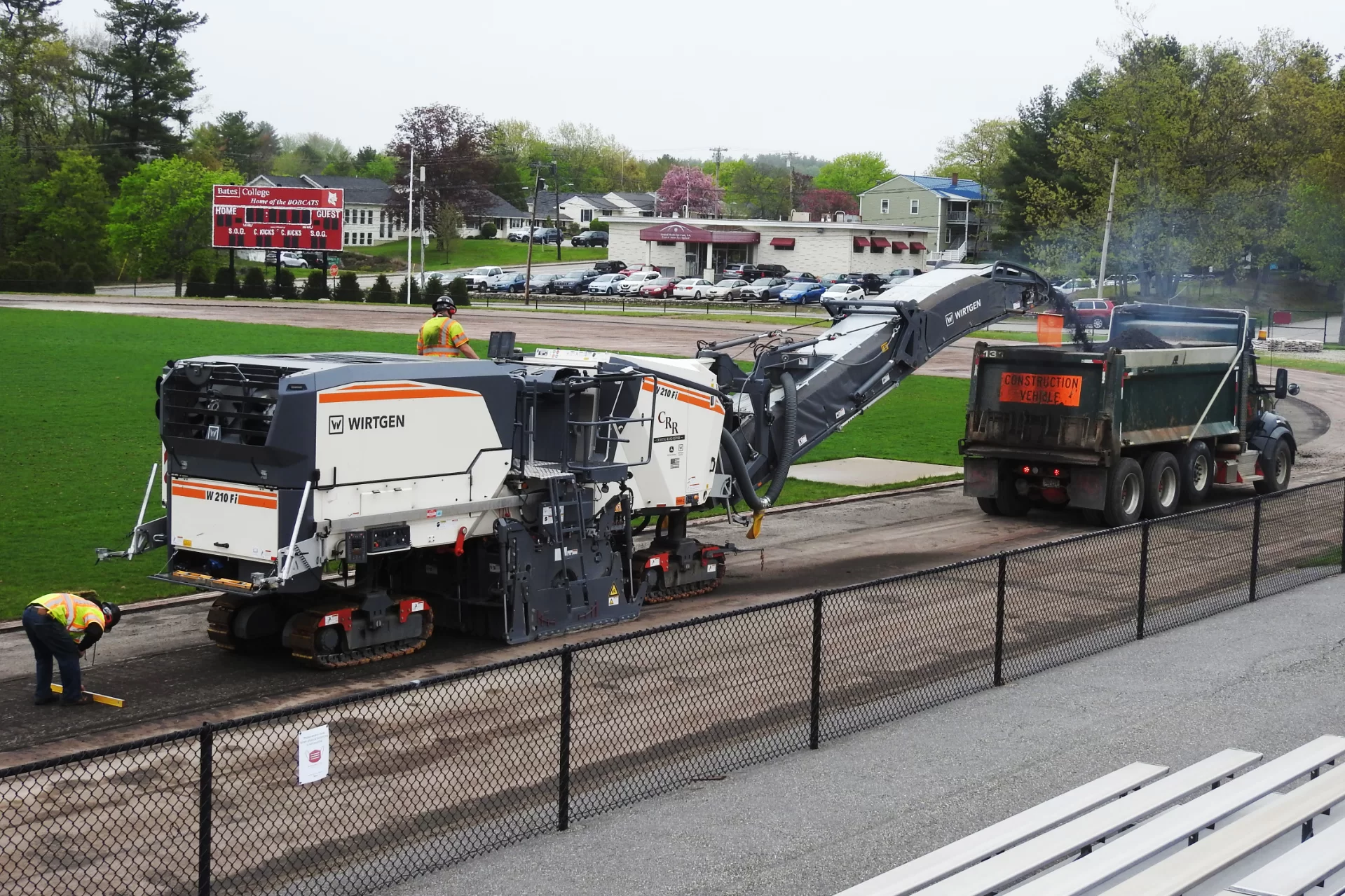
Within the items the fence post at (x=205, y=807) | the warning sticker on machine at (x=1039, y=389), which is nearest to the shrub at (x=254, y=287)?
the warning sticker on machine at (x=1039, y=389)

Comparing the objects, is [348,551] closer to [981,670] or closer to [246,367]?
[246,367]

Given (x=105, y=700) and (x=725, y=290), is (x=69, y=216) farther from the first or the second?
(x=105, y=700)

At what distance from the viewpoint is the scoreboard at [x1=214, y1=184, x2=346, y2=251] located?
256 ft

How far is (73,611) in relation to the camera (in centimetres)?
1150

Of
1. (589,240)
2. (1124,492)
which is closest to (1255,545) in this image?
(1124,492)

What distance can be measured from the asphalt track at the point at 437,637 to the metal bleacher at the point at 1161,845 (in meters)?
6.32

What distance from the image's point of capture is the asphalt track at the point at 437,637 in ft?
37.7

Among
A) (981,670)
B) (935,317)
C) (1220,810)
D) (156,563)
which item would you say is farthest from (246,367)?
(935,317)

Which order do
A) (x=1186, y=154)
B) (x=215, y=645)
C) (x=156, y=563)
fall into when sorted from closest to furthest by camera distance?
(x=215, y=645) → (x=156, y=563) → (x=1186, y=154)

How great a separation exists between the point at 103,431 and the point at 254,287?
54.7 m

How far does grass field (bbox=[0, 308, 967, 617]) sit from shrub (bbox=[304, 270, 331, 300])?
81.6 feet

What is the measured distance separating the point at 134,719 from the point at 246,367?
3.14 meters

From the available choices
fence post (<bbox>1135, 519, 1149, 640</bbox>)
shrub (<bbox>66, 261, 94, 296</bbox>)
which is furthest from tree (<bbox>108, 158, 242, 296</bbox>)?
fence post (<bbox>1135, 519, 1149, 640</bbox>)

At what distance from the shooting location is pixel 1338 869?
696cm
